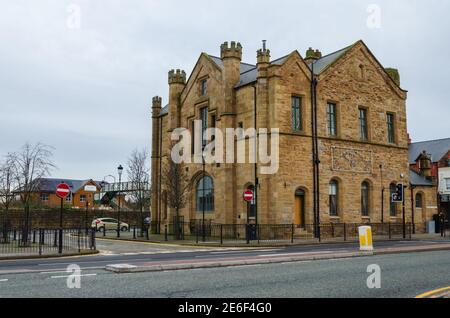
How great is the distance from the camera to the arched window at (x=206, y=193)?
1378 inches

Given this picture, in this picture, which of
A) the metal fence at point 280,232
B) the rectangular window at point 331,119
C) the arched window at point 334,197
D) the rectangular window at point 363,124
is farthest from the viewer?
the rectangular window at point 363,124

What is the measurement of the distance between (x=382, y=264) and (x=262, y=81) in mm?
19064

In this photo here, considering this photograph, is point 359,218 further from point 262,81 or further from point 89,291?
point 89,291

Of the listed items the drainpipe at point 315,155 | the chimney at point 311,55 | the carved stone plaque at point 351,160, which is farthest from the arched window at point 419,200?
the chimney at point 311,55

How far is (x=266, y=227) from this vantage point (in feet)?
96.7

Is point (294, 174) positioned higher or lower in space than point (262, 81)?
lower

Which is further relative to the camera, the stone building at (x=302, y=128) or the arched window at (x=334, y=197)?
the arched window at (x=334, y=197)

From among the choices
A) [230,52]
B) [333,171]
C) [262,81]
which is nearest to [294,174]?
[333,171]

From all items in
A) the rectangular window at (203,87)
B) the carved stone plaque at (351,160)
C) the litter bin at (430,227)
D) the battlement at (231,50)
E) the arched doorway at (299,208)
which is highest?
the battlement at (231,50)

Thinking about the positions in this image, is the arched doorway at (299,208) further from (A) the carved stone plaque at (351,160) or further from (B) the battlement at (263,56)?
(B) the battlement at (263,56)

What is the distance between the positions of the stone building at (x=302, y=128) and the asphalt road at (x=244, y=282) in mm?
17261

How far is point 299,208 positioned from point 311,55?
15130 mm

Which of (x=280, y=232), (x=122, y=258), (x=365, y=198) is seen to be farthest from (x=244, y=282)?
(x=365, y=198)

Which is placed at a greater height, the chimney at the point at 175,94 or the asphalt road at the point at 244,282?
the chimney at the point at 175,94
